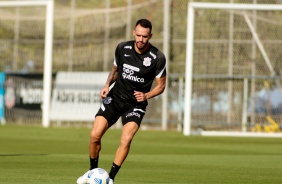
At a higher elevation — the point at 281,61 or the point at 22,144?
the point at 281,61

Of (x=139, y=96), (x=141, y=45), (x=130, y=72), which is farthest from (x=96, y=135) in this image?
(x=141, y=45)

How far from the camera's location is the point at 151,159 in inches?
683

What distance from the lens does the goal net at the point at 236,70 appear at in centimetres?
2972

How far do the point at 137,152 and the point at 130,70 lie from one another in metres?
7.52

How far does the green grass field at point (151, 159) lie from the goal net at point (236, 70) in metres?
2.88

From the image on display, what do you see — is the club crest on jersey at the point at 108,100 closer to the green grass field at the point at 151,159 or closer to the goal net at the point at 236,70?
the green grass field at the point at 151,159

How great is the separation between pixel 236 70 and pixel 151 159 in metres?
13.5

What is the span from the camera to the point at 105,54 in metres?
33.8

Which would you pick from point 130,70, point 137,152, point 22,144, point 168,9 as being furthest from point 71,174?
point 168,9

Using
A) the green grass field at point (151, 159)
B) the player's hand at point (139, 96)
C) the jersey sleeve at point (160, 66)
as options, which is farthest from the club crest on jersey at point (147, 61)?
the green grass field at point (151, 159)

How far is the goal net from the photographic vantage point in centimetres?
2972

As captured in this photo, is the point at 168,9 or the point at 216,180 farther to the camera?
the point at 168,9

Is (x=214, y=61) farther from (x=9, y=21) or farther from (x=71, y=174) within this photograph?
(x=71, y=174)

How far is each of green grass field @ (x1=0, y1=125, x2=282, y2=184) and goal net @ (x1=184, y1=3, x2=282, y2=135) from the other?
2.88m
